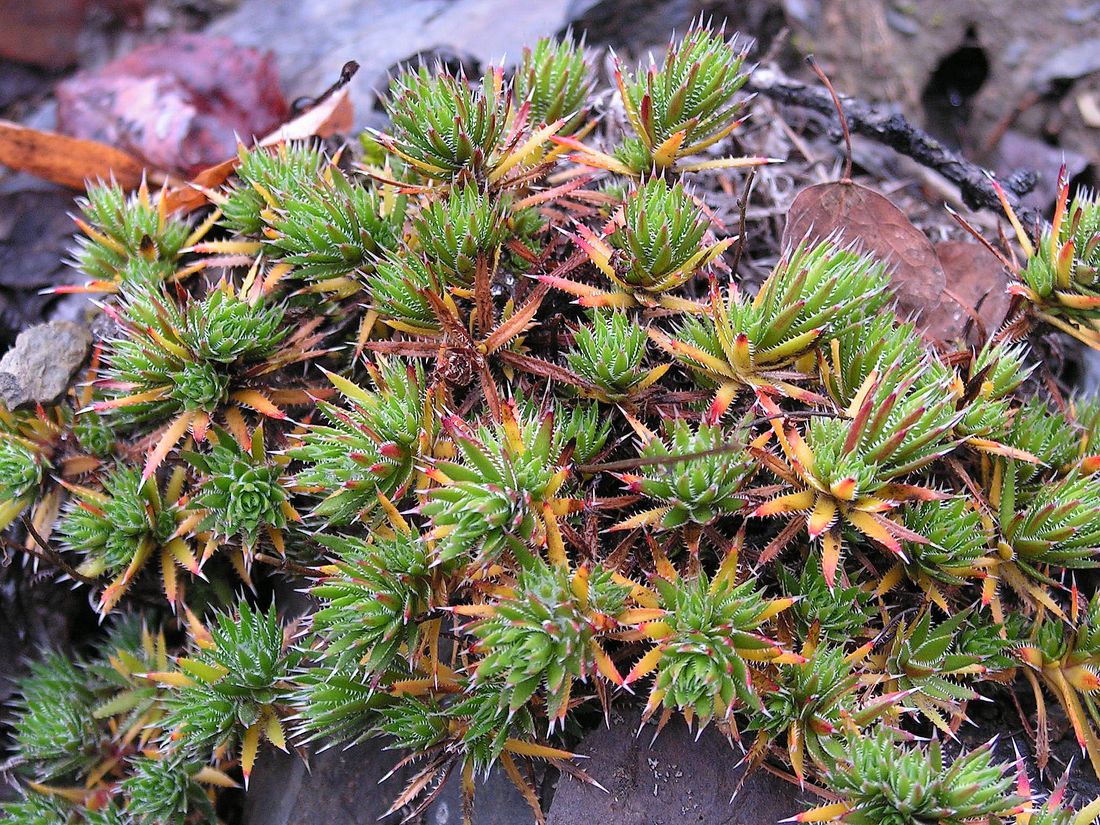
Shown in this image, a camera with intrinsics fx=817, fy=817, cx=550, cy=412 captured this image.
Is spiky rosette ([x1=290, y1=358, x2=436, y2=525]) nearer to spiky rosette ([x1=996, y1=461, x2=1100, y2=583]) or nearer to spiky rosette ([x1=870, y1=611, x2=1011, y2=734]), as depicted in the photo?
spiky rosette ([x1=870, y1=611, x2=1011, y2=734])

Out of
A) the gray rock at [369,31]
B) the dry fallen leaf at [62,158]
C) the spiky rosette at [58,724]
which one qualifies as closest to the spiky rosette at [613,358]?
the spiky rosette at [58,724]

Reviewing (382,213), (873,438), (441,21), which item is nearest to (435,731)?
(873,438)

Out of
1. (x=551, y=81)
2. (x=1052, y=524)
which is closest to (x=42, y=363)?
(x=551, y=81)

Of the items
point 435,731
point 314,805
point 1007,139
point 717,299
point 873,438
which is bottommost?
point 314,805

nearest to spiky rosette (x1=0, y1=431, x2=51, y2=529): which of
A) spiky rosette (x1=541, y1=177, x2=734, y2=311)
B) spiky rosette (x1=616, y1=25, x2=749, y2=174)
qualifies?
spiky rosette (x1=541, y1=177, x2=734, y2=311)

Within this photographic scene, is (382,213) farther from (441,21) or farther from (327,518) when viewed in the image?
(441,21)

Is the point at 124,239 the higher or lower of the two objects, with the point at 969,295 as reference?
lower

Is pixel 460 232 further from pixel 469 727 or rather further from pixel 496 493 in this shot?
pixel 469 727
